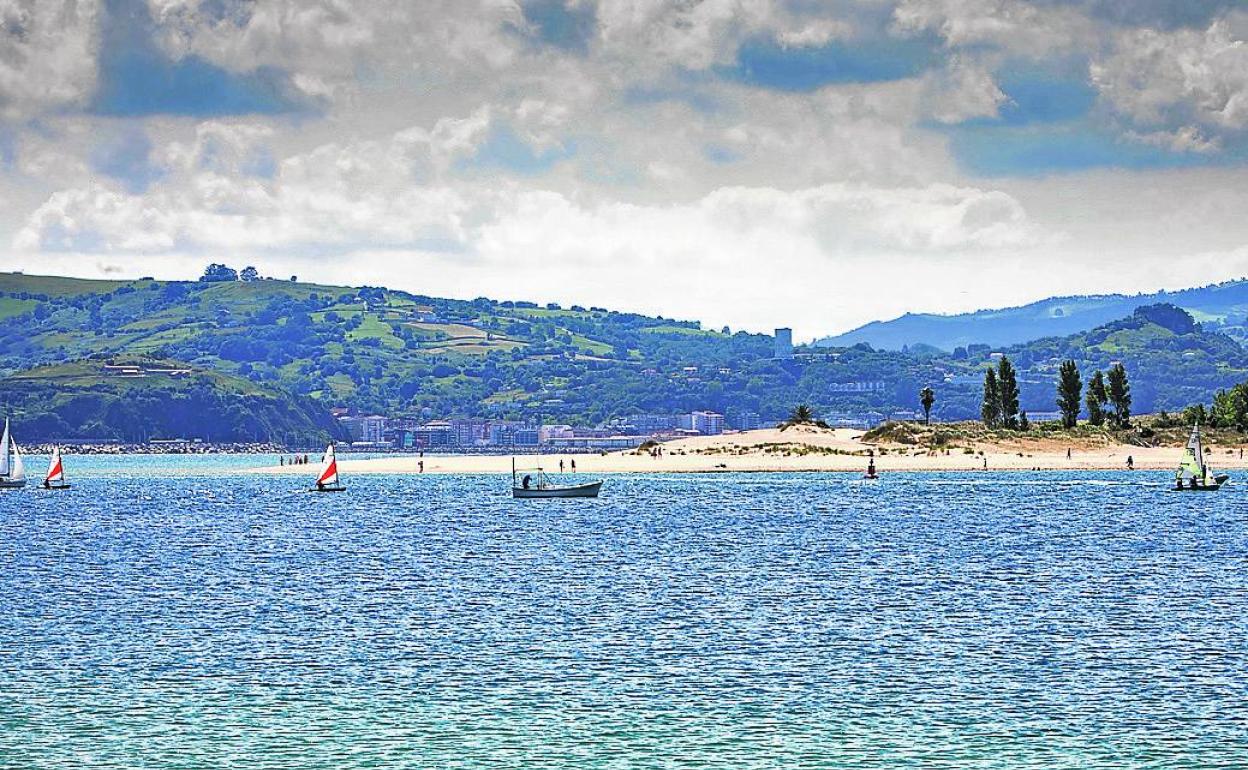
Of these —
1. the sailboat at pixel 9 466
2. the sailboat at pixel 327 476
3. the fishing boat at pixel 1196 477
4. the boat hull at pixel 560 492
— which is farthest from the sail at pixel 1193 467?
the sailboat at pixel 9 466

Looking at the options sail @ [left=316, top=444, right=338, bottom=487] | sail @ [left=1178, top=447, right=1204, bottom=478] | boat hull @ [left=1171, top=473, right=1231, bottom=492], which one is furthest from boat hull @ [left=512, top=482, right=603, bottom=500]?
sail @ [left=1178, top=447, right=1204, bottom=478]

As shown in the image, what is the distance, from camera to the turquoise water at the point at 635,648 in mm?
37000

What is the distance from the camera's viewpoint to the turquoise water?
121ft

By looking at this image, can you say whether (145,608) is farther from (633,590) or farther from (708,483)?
(708,483)

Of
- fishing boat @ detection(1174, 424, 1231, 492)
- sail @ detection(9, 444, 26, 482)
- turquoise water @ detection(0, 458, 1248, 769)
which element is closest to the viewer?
turquoise water @ detection(0, 458, 1248, 769)

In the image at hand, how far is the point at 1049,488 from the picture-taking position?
15538 cm

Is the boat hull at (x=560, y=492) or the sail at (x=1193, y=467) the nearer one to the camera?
the sail at (x=1193, y=467)

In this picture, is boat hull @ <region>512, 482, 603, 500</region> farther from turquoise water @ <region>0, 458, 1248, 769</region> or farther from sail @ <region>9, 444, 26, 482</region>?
sail @ <region>9, 444, 26, 482</region>

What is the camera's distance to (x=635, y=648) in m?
50.3

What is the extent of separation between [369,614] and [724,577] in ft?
59.7

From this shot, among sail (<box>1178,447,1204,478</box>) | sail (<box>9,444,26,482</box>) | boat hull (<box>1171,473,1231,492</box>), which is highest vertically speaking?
sail (<box>9,444,26,482</box>)

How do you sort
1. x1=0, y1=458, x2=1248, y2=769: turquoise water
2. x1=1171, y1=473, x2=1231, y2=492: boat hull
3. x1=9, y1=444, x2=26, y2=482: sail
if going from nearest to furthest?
1. x1=0, y1=458, x2=1248, y2=769: turquoise water
2. x1=1171, y1=473, x2=1231, y2=492: boat hull
3. x1=9, y1=444, x2=26, y2=482: sail

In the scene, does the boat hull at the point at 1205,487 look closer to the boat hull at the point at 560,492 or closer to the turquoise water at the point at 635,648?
the turquoise water at the point at 635,648

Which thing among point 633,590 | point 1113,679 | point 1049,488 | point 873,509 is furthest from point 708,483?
point 1113,679
